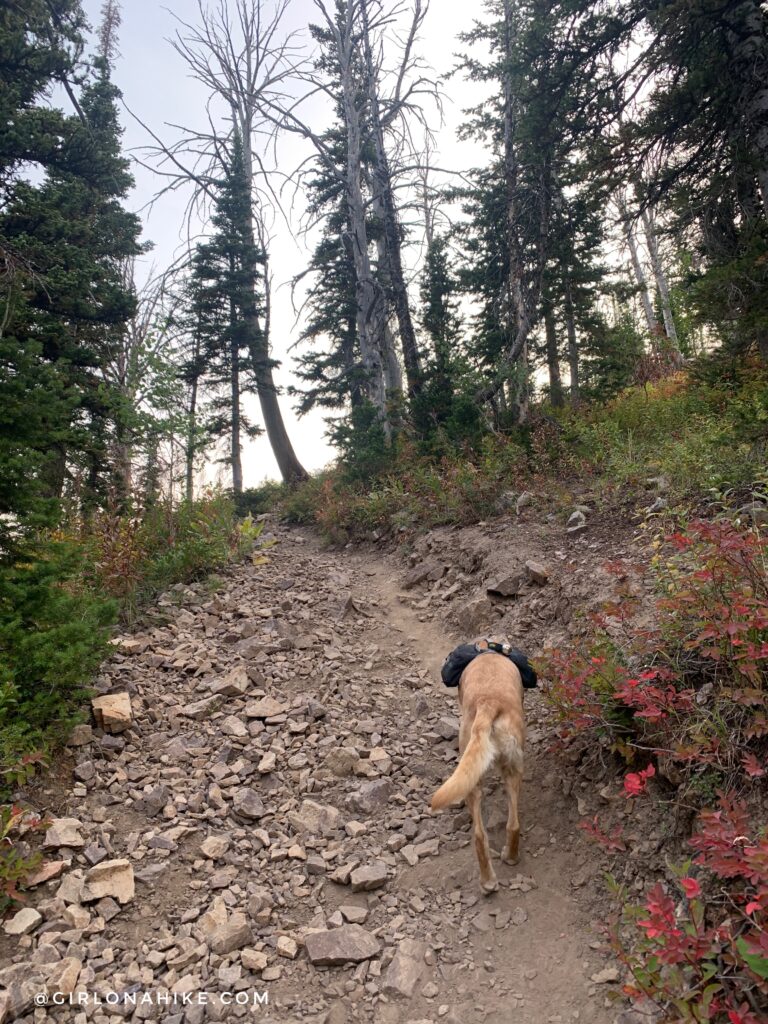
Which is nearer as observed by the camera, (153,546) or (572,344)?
(153,546)

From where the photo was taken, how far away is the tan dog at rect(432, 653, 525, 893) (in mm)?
3254

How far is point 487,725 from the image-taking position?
350 cm

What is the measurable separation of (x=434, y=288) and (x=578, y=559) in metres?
9.33

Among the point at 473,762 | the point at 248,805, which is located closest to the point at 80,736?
the point at 248,805

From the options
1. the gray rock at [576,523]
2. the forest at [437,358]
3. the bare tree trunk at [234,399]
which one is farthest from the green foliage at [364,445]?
the gray rock at [576,523]

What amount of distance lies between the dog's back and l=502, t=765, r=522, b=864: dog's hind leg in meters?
0.05

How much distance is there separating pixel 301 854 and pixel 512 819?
5.00 feet

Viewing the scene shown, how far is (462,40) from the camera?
558 inches

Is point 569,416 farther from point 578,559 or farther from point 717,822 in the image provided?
point 717,822

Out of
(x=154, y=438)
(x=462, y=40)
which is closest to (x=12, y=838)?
(x=154, y=438)

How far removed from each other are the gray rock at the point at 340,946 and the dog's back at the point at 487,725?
97 centimetres

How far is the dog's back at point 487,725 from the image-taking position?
120 inches

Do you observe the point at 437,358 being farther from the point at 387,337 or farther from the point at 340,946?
the point at 340,946

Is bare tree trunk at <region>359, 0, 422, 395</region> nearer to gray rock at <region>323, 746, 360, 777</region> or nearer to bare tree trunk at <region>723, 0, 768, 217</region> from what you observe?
bare tree trunk at <region>723, 0, 768, 217</region>
